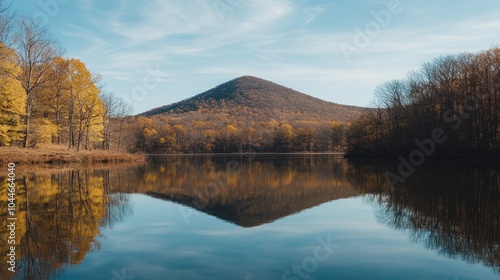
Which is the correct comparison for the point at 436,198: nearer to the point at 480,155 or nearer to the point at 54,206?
the point at 54,206

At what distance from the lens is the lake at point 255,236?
20.2 feet

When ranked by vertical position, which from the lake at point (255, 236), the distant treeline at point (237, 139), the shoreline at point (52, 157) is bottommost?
the lake at point (255, 236)

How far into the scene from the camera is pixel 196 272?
20.0 feet

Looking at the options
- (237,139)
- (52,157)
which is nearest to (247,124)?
(237,139)

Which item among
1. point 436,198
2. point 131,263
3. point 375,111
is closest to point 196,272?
point 131,263

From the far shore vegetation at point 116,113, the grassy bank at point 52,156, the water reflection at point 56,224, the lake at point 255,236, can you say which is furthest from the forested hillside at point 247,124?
the lake at point 255,236

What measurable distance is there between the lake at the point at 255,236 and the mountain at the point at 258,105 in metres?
135

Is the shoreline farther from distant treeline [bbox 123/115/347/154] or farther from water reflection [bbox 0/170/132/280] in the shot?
distant treeline [bbox 123/115/347/154]

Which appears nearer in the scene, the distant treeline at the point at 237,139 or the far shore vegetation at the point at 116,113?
the far shore vegetation at the point at 116,113

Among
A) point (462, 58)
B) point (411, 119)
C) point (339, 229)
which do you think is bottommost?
point (339, 229)

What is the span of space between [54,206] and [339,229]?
339 inches

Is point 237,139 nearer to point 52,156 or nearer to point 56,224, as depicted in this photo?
point 52,156

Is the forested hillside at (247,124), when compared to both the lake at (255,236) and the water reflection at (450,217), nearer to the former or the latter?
the water reflection at (450,217)

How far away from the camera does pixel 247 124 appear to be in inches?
5507
